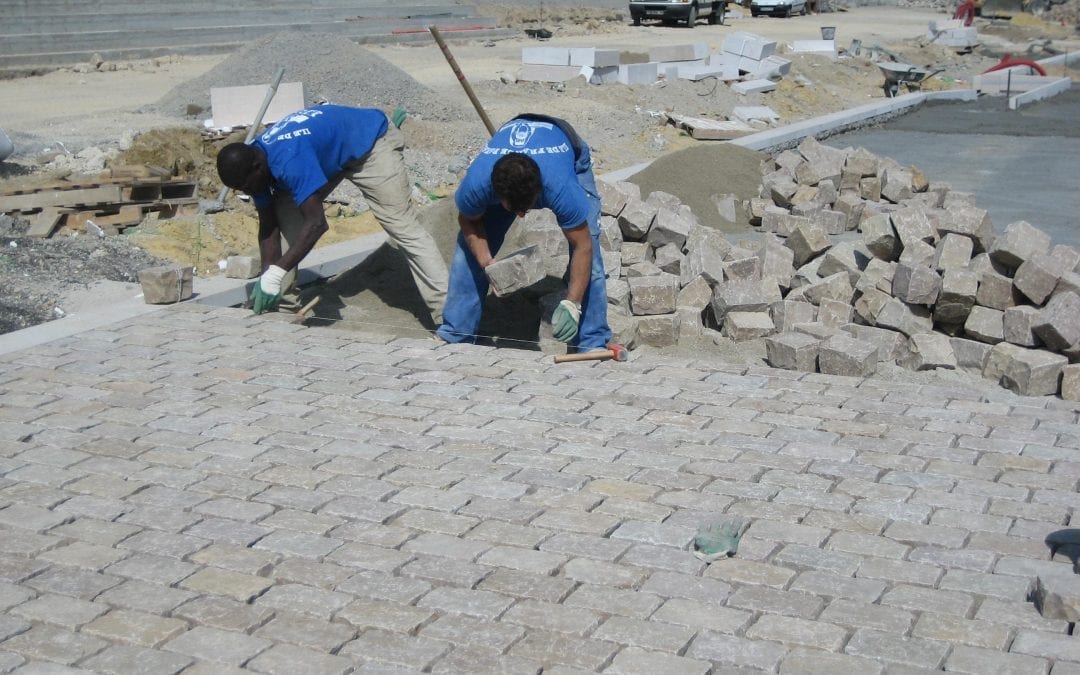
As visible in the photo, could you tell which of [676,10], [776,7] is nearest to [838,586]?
[676,10]

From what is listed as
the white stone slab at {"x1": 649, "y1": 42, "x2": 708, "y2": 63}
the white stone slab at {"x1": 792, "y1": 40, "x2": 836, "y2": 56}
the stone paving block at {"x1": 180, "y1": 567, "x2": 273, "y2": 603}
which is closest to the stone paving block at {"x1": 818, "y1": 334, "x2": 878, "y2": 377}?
the stone paving block at {"x1": 180, "y1": 567, "x2": 273, "y2": 603}

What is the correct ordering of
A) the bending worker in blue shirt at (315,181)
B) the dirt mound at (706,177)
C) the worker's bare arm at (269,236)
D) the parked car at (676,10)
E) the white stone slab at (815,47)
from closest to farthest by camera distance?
the bending worker in blue shirt at (315,181)
the worker's bare arm at (269,236)
the dirt mound at (706,177)
the white stone slab at (815,47)
the parked car at (676,10)

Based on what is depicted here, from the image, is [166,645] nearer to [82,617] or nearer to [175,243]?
[82,617]

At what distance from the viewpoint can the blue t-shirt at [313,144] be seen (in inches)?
266

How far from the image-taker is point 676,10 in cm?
3538

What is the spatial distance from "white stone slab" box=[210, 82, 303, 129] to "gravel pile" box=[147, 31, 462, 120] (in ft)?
6.13

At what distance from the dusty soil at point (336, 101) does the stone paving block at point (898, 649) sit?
4.44m

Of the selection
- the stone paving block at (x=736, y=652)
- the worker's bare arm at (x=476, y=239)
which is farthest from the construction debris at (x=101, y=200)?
the stone paving block at (x=736, y=652)

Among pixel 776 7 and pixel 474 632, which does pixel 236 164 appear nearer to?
pixel 474 632

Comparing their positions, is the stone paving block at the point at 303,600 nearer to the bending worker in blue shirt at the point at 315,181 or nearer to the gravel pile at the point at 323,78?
the bending worker in blue shirt at the point at 315,181

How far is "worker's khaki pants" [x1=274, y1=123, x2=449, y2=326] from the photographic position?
755 cm

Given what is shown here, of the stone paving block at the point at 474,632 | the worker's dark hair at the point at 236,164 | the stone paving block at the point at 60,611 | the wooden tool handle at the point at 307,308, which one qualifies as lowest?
the stone paving block at the point at 474,632

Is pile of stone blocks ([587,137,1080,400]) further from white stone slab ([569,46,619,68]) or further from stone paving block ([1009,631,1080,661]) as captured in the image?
white stone slab ([569,46,619,68])

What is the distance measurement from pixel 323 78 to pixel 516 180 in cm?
941
